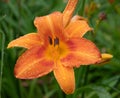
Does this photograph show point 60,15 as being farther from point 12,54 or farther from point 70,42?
point 12,54

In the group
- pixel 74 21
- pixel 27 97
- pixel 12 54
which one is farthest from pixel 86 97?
pixel 74 21

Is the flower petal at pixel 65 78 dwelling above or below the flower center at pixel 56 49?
below

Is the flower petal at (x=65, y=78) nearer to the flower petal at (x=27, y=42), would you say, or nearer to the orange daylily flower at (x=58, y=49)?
the orange daylily flower at (x=58, y=49)

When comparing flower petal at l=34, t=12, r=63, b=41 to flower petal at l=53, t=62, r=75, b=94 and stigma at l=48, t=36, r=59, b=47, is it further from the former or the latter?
flower petal at l=53, t=62, r=75, b=94

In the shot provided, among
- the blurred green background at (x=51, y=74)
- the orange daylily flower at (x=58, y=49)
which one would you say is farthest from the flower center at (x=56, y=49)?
the blurred green background at (x=51, y=74)

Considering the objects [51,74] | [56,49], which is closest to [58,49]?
[56,49]

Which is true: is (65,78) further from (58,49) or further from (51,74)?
(51,74)

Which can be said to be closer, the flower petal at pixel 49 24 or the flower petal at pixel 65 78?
the flower petal at pixel 65 78

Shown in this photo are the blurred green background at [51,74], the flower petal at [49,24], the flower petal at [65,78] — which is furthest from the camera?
the blurred green background at [51,74]
